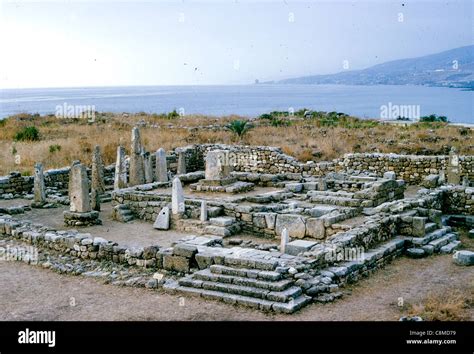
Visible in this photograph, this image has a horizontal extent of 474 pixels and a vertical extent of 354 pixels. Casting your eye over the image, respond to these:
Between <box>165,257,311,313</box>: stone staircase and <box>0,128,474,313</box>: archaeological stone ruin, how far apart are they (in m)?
0.02

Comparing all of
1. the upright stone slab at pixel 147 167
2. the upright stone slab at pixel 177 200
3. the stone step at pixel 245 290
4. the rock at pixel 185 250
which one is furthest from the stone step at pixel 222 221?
the upright stone slab at pixel 147 167

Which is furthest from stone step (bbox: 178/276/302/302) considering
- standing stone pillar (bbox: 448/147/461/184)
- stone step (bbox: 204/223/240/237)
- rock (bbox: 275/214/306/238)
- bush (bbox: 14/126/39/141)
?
bush (bbox: 14/126/39/141)

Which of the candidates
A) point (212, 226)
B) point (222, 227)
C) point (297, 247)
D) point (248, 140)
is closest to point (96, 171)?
point (212, 226)

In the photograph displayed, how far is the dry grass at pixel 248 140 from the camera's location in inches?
1041

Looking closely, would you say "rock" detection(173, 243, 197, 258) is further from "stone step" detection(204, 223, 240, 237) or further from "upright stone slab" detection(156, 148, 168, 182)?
"upright stone slab" detection(156, 148, 168, 182)

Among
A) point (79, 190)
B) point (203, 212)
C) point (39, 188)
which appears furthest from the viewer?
point (39, 188)

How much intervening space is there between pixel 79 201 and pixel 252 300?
25.9 ft

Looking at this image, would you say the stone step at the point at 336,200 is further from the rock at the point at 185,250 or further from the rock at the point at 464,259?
the rock at the point at 185,250

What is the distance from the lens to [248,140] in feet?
102

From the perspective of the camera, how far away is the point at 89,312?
9594mm

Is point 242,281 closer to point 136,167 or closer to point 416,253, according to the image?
point 416,253
